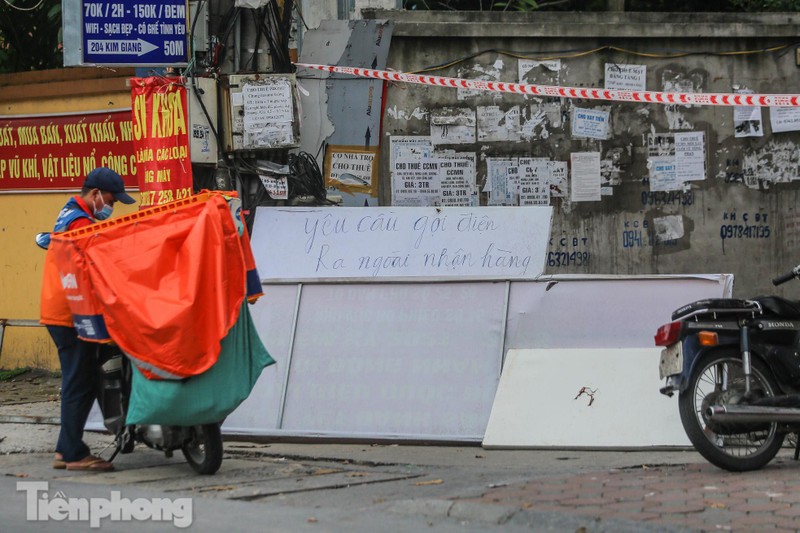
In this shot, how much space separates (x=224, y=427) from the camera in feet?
28.3

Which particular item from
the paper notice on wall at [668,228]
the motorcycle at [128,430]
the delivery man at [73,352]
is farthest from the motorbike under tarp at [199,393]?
the paper notice on wall at [668,228]

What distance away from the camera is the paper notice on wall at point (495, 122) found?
35.0ft

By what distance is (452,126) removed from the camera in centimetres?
1065

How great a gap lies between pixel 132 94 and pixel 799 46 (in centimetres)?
607

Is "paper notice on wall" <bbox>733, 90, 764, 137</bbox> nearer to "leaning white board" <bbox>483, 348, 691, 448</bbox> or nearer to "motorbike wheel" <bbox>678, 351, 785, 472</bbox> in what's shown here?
"leaning white board" <bbox>483, 348, 691, 448</bbox>

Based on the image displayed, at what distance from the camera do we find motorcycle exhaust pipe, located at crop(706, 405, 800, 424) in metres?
6.61

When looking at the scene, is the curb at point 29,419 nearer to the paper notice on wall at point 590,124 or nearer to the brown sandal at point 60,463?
the brown sandal at point 60,463

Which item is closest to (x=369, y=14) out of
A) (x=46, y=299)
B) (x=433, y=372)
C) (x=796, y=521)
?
(x=433, y=372)

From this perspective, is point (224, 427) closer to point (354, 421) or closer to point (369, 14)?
point (354, 421)

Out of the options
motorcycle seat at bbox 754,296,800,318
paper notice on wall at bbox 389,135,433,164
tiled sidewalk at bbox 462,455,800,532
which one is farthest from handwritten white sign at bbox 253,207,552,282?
tiled sidewalk at bbox 462,455,800,532

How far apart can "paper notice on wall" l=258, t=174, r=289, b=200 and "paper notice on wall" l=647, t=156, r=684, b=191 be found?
3.31 metres

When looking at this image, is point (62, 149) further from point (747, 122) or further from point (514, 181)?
point (747, 122)

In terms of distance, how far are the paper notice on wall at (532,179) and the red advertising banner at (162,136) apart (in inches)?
116

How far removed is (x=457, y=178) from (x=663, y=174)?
6.25 feet
